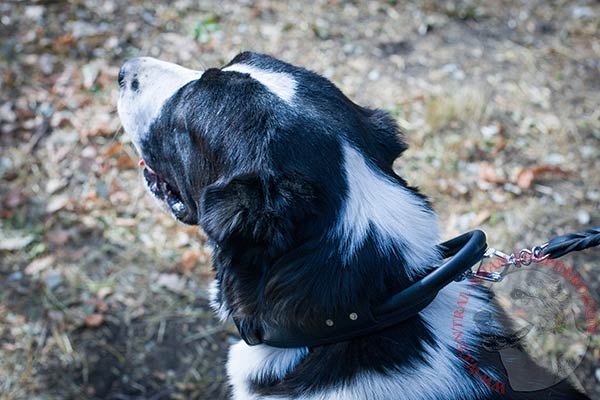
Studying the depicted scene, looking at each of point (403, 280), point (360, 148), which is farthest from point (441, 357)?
point (360, 148)

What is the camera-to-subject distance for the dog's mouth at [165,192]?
97.4 inches

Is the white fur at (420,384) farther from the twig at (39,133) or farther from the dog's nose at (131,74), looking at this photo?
the twig at (39,133)

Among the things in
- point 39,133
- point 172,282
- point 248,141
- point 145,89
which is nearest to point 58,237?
point 172,282

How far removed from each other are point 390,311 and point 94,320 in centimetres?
222

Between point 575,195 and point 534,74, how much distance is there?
52.8 inches

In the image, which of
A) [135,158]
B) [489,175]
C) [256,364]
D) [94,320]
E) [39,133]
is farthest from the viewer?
[39,133]

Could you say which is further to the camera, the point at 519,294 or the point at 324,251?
the point at 519,294

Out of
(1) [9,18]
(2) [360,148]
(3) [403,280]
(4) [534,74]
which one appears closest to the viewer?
(3) [403,280]

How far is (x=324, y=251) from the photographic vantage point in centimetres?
181

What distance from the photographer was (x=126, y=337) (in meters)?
3.48

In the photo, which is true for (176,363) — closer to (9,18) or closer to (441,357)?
(441,357)

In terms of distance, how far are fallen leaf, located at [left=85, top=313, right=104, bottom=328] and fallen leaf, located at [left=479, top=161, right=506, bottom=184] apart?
Result: 2548 millimetres

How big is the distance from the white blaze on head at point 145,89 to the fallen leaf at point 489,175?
7.97 feet

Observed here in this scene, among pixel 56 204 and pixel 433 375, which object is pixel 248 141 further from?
pixel 56 204
